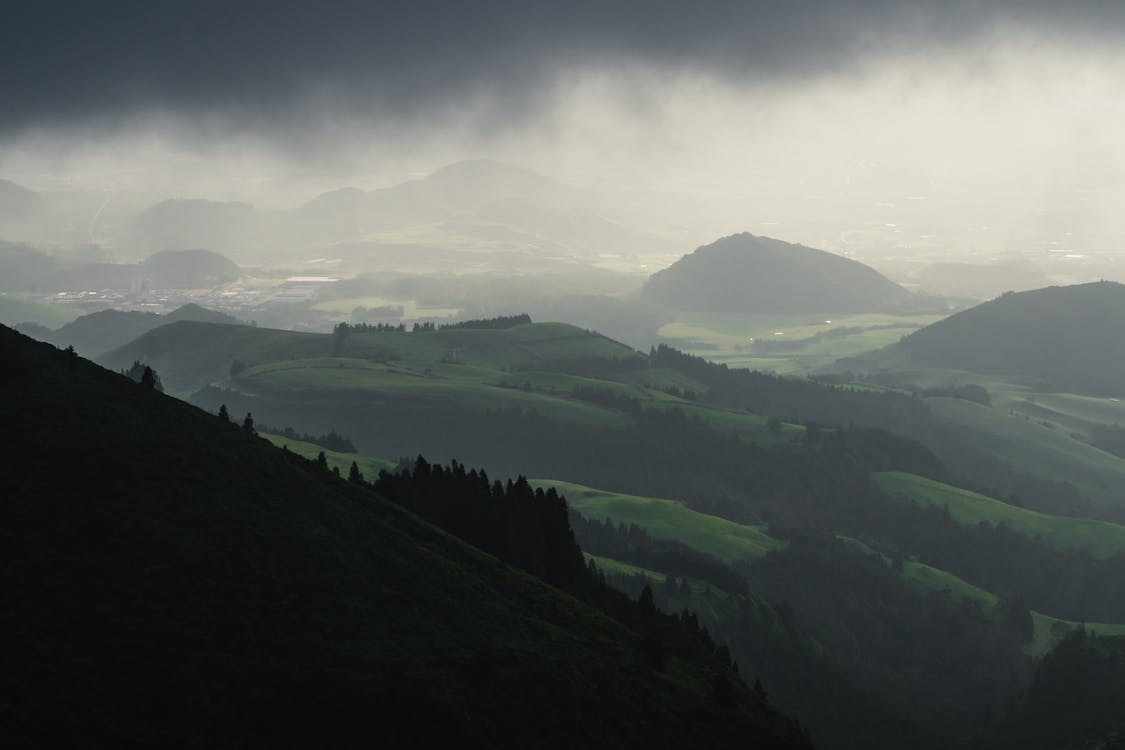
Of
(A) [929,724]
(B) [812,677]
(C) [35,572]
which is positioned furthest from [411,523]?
(A) [929,724]

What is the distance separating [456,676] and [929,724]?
142 metres

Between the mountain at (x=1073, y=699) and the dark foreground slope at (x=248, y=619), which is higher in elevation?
the dark foreground slope at (x=248, y=619)

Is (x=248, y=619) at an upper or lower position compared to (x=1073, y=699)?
upper

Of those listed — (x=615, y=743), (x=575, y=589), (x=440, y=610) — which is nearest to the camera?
(x=615, y=743)

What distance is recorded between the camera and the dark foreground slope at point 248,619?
5334 centimetres

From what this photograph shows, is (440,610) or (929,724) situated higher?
(440,610)

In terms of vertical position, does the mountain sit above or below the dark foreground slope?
below

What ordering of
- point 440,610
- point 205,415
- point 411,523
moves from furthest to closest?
1. point 411,523
2. point 205,415
3. point 440,610

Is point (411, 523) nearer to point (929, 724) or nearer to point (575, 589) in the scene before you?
point (575, 589)

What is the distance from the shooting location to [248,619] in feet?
203

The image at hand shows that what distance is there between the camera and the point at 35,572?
Answer: 57.9m

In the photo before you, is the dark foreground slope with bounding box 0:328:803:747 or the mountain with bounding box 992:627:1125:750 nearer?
the dark foreground slope with bounding box 0:328:803:747

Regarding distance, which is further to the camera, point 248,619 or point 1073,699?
point 1073,699

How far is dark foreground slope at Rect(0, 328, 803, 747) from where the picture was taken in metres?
53.3
